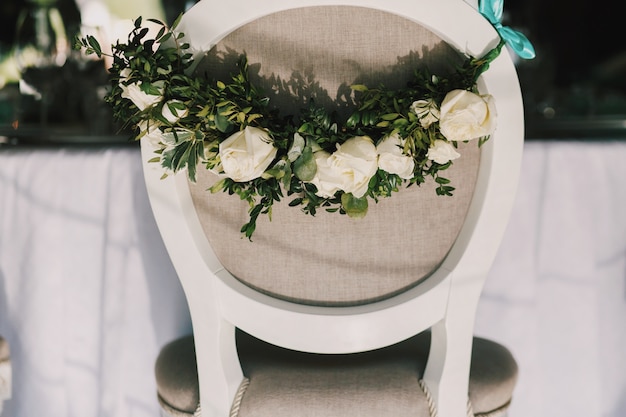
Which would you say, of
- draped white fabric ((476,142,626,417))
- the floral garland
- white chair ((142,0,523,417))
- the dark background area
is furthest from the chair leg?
the dark background area

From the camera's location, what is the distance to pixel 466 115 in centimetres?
51

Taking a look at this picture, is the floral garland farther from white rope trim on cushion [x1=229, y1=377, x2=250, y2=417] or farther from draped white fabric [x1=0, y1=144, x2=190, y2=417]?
draped white fabric [x1=0, y1=144, x2=190, y2=417]

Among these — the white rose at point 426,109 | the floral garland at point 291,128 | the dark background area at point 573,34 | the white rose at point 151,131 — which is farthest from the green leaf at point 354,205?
the dark background area at point 573,34

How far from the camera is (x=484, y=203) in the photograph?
59 cm

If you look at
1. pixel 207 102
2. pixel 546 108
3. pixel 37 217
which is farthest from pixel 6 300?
pixel 546 108

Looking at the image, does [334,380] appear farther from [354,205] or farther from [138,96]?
[138,96]

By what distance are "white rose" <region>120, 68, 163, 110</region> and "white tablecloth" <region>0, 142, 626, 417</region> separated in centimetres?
40

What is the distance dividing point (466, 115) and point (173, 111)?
293 millimetres

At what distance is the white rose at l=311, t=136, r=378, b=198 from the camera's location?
0.52m

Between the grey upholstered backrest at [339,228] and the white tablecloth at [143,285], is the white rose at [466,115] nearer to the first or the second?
the grey upholstered backrest at [339,228]

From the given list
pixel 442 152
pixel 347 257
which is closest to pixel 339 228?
pixel 347 257

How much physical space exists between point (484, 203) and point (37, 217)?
80 centimetres

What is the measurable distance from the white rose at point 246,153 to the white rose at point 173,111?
57 millimetres

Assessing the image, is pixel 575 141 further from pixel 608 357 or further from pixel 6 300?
pixel 6 300
